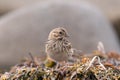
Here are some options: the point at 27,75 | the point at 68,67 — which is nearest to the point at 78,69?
the point at 68,67

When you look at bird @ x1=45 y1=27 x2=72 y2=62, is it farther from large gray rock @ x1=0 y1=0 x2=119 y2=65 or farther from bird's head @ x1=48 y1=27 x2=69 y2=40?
large gray rock @ x1=0 y1=0 x2=119 y2=65

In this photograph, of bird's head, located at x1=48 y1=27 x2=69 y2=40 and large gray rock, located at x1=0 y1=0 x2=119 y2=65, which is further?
large gray rock, located at x1=0 y1=0 x2=119 y2=65

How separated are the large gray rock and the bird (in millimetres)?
5623

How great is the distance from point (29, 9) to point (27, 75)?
9.22 meters

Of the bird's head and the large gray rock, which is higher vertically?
the large gray rock

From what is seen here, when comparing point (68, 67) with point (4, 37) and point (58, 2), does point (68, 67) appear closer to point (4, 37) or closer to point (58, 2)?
point (4, 37)

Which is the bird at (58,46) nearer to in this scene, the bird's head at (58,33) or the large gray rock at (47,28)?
the bird's head at (58,33)

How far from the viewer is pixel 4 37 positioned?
42.9ft

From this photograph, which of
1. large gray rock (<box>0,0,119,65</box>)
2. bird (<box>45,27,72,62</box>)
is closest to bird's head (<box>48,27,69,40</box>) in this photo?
bird (<box>45,27,72,62</box>)

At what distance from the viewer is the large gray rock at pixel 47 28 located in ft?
41.8

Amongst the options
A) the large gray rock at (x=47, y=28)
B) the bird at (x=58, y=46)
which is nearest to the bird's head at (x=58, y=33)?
the bird at (x=58, y=46)

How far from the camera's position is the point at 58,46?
21.9 feet

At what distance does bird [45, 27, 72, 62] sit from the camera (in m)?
6.56

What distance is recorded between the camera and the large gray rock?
12.7m
